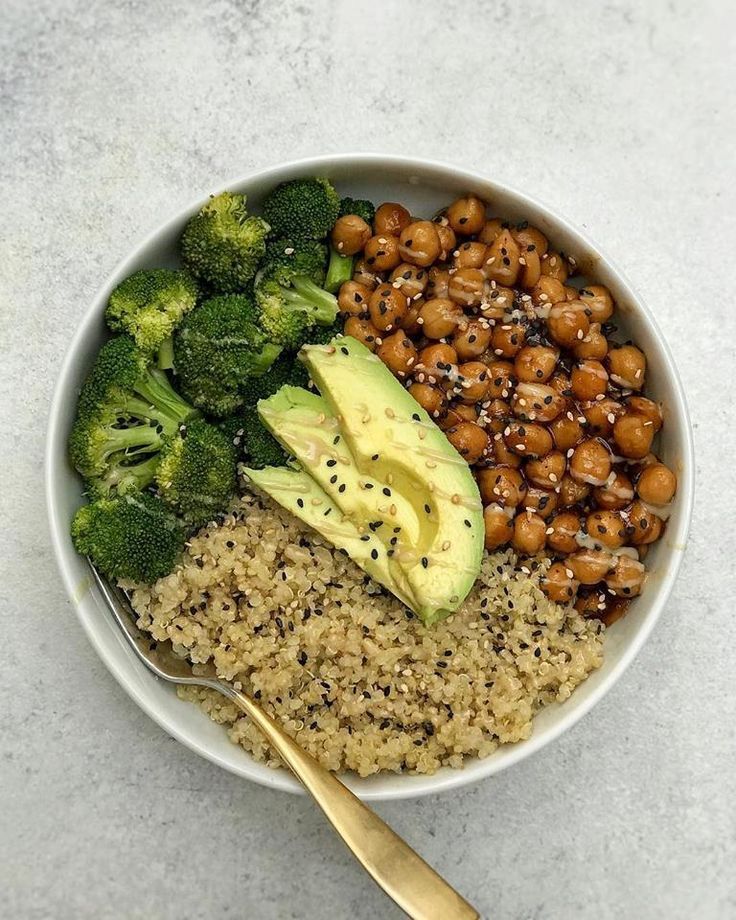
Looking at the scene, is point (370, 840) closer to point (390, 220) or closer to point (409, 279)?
point (409, 279)

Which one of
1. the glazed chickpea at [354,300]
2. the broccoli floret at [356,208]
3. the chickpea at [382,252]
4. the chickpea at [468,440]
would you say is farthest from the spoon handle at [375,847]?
the broccoli floret at [356,208]

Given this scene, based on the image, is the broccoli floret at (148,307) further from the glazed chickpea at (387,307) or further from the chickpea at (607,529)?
the chickpea at (607,529)

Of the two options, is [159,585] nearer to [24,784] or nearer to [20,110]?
[24,784]

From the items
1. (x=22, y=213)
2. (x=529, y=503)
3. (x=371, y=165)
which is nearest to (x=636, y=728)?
(x=529, y=503)

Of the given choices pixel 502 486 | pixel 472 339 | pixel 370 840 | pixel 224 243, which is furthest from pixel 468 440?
pixel 370 840

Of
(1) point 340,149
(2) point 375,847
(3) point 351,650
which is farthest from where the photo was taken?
(1) point 340,149

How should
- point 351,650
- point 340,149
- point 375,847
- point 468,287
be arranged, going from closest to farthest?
point 375,847 → point 351,650 → point 468,287 → point 340,149
